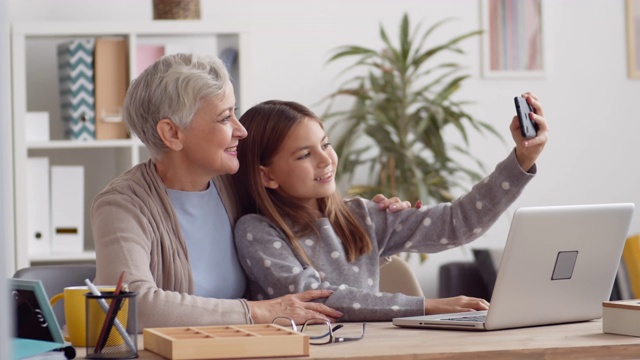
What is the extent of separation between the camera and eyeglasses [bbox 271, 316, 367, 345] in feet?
4.84

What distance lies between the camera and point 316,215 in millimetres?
2061

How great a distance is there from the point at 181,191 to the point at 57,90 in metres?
2.08

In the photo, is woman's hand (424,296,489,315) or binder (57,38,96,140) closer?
woman's hand (424,296,489,315)

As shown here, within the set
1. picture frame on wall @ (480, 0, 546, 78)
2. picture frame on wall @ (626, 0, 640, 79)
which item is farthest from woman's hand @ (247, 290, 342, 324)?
picture frame on wall @ (626, 0, 640, 79)

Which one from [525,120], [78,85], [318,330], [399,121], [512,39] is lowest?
[318,330]

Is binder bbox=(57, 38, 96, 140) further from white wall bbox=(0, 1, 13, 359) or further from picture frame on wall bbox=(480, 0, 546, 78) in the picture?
white wall bbox=(0, 1, 13, 359)

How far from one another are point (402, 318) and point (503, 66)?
9.69ft

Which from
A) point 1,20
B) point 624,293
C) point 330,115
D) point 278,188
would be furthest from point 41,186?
point 1,20

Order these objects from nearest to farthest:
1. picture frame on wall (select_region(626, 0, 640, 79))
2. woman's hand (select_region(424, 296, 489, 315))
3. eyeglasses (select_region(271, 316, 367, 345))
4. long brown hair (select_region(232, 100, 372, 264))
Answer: eyeglasses (select_region(271, 316, 367, 345)), woman's hand (select_region(424, 296, 489, 315)), long brown hair (select_region(232, 100, 372, 264)), picture frame on wall (select_region(626, 0, 640, 79))

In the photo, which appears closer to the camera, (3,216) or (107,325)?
(3,216)

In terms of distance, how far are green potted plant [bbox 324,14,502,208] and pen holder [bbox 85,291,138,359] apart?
8.65 ft

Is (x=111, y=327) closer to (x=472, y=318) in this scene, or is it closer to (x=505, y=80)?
(x=472, y=318)

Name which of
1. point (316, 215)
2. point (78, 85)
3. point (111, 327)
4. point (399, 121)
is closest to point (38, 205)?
point (78, 85)

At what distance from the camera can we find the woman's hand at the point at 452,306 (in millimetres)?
1796
